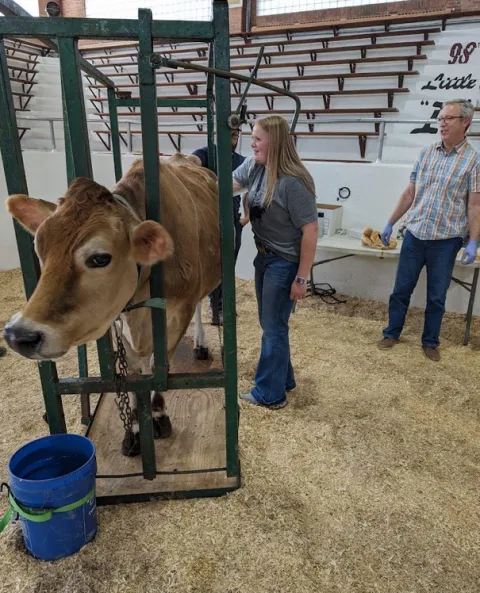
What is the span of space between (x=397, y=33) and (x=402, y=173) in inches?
185

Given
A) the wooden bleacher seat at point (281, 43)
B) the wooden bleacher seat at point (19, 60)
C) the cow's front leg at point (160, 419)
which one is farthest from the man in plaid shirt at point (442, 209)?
the wooden bleacher seat at point (19, 60)

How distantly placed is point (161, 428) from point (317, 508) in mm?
842

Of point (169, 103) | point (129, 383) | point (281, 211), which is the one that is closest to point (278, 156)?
point (281, 211)

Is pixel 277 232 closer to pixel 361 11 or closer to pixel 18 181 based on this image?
pixel 18 181

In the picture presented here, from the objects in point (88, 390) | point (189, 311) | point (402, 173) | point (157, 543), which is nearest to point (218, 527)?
point (157, 543)

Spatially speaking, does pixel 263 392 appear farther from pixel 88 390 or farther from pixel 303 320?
pixel 303 320

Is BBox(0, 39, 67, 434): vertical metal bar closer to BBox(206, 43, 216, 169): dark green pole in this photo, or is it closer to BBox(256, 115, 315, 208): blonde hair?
BBox(256, 115, 315, 208): blonde hair

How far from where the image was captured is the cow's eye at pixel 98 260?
139 centimetres

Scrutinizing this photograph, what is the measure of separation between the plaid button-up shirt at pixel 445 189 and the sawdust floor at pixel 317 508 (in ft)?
3.41

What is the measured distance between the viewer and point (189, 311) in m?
2.20

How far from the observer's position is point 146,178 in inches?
61.1

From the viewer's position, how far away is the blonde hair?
86.4 inches

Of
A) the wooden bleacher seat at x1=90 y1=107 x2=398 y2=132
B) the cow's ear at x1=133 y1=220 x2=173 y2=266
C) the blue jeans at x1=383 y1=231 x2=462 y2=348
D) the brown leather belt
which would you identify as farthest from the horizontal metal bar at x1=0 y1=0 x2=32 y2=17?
the wooden bleacher seat at x1=90 y1=107 x2=398 y2=132

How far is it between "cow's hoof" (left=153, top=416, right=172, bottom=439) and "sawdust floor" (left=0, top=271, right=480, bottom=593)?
1.26 ft
